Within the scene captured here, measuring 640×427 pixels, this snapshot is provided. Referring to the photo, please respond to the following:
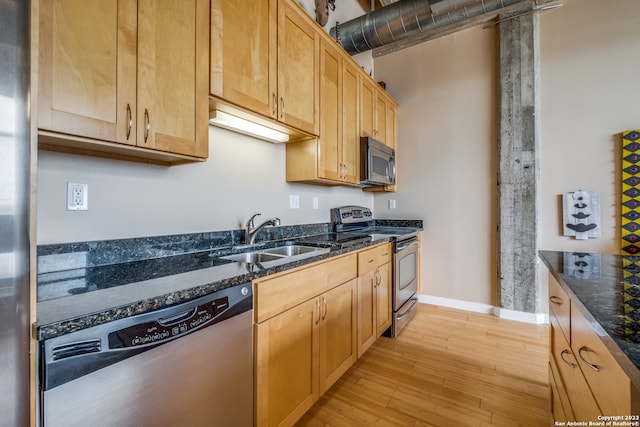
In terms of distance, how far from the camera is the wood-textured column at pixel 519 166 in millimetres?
2770

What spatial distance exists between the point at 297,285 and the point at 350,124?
5.41ft

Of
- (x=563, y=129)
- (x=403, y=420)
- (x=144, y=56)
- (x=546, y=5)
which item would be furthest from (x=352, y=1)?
(x=403, y=420)

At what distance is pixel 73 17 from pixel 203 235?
3.43ft

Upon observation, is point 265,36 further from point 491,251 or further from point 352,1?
point 491,251

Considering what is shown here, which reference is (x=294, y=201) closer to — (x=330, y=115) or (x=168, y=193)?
(x=330, y=115)

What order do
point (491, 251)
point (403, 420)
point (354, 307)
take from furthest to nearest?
point (491, 251) → point (354, 307) → point (403, 420)

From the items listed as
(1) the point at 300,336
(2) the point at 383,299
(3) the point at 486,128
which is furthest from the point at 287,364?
(3) the point at 486,128

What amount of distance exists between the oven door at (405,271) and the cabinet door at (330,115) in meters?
0.89

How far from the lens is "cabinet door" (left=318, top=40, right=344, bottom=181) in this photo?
6.96 ft

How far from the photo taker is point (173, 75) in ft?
3.83

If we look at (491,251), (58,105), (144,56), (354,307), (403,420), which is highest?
(144,56)

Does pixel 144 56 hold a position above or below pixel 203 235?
above

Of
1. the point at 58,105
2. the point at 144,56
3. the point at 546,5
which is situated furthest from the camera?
the point at 546,5

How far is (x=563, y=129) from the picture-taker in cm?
270
